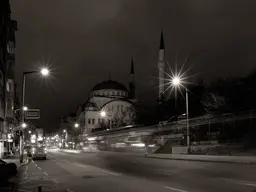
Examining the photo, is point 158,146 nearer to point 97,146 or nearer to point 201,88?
point 201,88

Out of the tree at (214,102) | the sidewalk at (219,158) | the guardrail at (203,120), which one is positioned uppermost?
the tree at (214,102)

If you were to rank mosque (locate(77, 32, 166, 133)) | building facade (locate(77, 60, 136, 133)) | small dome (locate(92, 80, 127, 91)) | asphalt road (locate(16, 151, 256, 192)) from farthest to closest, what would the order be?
small dome (locate(92, 80, 127, 91)) → building facade (locate(77, 60, 136, 133)) → mosque (locate(77, 32, 166, 133)) → asphalt road (locate(16, 151, 256, 192))

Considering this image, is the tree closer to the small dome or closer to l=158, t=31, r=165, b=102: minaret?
l=158, t=31, r=165, b=102: minaret

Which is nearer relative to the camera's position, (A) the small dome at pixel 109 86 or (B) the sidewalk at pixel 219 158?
(B) the sidewalk at pixel 219 158

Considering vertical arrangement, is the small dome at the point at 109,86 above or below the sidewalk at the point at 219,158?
above

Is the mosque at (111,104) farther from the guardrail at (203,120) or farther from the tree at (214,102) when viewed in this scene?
the tree at (214,102)

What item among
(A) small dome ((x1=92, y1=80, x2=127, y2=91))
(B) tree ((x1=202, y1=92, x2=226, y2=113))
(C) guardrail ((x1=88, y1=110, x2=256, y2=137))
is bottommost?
(C) guardrail ((x1=88, y1=110, x2=256, y2=137))

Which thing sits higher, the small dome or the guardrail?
the small dome

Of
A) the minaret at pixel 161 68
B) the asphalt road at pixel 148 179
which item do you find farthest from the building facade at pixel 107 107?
the asphalt road at pixel 148 179

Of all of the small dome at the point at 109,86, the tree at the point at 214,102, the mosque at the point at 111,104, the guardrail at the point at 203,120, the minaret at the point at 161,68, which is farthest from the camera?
the small dome at the point at 109,86

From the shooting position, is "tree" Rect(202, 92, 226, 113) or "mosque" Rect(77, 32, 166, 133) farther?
"mosque" Rect(77, 32, 166, 133)

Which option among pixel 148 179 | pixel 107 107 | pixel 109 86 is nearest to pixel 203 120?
pixel 148 179

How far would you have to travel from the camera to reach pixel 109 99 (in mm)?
146000

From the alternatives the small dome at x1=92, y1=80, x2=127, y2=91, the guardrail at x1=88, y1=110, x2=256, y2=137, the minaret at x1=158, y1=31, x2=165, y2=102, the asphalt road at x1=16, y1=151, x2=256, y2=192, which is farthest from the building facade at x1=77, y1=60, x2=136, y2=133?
the asphalt road at x1=16, y1=151, x2=256, y2=192
